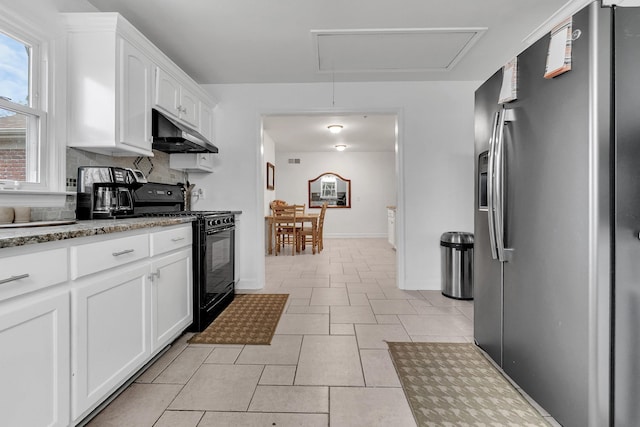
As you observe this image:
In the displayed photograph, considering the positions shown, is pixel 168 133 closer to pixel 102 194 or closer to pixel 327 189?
pixel 102 194

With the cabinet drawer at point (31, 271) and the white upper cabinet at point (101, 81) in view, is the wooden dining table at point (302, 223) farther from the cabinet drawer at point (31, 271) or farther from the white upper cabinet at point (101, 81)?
the cabinet drawer at point (31, 271)

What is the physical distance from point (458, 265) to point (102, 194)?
3097 mm

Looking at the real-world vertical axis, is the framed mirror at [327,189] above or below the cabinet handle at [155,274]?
above

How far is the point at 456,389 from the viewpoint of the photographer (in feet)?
5.30

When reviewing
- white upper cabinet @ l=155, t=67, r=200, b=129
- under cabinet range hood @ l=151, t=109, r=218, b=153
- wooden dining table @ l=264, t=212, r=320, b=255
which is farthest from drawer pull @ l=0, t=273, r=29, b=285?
wooden dining table @ l=264, t=212, r=320, b=255

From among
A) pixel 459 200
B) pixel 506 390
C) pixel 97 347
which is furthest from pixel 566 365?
pixel 459 200

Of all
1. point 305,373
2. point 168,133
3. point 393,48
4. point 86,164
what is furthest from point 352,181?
point 305,373

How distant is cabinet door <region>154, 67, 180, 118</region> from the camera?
7.91 ft

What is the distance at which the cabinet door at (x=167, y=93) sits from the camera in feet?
7.91

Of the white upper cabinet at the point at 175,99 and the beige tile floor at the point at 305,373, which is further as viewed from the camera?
the white upper cabinet at the point at 175,99

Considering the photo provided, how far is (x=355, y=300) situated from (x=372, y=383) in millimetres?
1423

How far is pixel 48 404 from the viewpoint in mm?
1118

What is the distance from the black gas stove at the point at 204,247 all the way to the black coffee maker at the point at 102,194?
3.6 inches

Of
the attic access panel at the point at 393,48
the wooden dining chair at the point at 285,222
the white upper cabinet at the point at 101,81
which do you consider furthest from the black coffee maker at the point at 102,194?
the wooden dining chair at the point at 285,222
